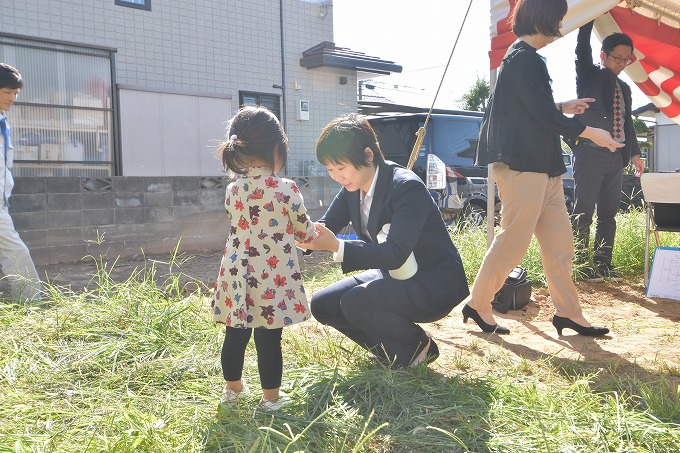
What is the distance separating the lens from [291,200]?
2133 millimetres

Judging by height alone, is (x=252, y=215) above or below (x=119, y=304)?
above

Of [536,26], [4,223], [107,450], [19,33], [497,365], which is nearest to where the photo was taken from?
[107,450]

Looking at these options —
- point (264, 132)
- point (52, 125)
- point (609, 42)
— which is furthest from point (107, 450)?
point (52, 125)

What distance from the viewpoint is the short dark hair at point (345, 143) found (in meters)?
2.29

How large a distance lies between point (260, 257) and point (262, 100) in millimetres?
8177

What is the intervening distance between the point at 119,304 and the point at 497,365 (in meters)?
1.85

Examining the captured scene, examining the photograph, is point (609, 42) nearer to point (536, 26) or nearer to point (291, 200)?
point (536, 26)

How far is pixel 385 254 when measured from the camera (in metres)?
2.23

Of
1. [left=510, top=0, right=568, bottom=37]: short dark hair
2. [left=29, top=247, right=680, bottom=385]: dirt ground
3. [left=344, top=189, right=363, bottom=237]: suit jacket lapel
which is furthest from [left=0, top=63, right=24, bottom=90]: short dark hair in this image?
[left=510, top=0, right=568, bottom=37]: short dark hair

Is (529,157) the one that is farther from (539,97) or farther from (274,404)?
(274,404)

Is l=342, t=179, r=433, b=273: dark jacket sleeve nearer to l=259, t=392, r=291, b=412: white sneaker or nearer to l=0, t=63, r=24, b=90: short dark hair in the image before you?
l=259, t=392, r=291, b=412: white sneaker

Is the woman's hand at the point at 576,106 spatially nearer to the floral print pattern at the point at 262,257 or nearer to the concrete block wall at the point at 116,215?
the floral print pattern at the point at 262,257

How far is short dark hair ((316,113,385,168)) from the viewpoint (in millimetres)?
2289

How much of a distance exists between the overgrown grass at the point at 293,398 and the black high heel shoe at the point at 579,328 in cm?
44
